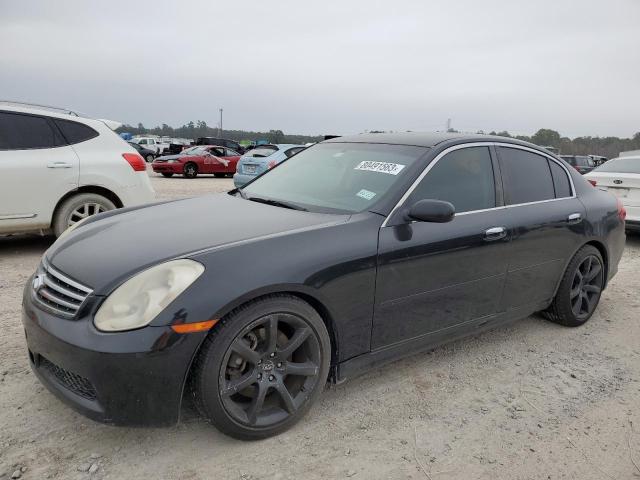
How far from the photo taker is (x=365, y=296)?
8.87 feet

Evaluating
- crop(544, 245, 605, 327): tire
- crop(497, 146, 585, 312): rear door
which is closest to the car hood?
crop(497, 146, 585, 312): rear door

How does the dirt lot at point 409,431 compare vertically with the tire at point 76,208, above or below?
below

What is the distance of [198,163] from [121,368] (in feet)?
62.3

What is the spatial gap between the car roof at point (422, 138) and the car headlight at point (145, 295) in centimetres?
182

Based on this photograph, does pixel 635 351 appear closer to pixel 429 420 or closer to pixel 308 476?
pixel 429 420

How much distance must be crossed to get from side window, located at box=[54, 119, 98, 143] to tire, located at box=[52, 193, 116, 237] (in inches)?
26.1

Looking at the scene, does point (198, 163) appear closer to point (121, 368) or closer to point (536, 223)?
point (536, 223)

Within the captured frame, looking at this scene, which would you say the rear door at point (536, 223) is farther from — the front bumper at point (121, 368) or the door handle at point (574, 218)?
the front bumper at point (121, 368)

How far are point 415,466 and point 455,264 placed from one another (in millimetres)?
1224

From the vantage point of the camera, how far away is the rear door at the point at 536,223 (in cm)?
351

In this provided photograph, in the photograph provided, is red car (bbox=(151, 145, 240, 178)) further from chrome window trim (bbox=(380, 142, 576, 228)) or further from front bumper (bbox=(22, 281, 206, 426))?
front bumper (bbox=(22, 281, 206, 426))

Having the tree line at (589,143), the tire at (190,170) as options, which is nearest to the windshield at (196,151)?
the tire at (190,170)

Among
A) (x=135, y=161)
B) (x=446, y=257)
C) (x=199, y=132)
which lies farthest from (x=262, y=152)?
(x=199, y=132)

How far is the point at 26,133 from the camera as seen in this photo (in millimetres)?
5566
